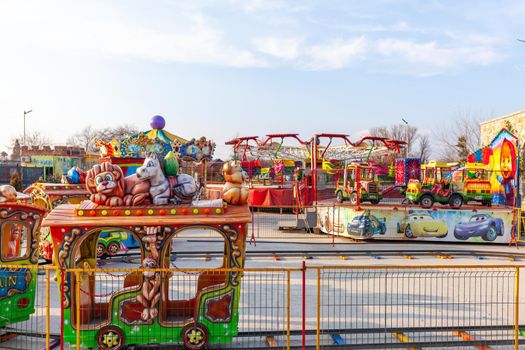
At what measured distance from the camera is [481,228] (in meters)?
17.4

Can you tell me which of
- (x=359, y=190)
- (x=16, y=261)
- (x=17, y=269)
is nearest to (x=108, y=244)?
(x=16, y=261)

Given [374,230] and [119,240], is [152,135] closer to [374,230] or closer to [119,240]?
[119,240]

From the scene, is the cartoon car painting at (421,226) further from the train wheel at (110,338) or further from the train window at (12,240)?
the train window at (12,240)

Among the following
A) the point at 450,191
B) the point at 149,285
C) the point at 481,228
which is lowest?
the point at 481,228

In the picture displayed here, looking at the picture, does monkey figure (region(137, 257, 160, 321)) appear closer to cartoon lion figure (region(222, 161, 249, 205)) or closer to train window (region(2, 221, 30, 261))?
cartoon lion figure (region(222, 161, 249, 205))

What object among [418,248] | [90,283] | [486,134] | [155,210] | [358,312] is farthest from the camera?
[486,134]

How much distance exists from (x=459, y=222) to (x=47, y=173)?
36.6m

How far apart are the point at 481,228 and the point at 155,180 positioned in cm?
1462

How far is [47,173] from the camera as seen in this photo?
41.8 m

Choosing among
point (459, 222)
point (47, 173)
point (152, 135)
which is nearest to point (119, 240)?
point (152, 135)

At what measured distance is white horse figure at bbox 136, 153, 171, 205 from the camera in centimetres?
679

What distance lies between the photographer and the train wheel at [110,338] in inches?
259

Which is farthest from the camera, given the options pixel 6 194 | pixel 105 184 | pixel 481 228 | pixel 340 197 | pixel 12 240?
pixel 340 197

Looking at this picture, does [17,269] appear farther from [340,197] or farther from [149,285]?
[340,197]
